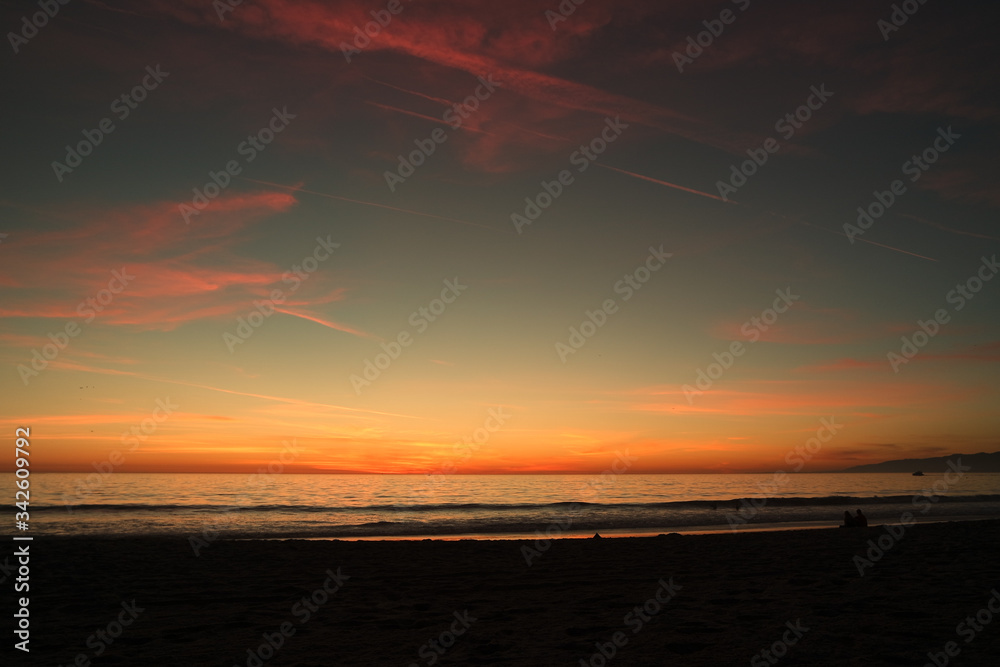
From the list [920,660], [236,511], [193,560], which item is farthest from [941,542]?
[236,511]

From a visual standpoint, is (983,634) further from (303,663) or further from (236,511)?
(236,511)

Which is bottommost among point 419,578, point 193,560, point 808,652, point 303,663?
point 808,652

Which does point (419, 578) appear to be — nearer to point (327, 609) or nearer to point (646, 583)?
point (327, 609)

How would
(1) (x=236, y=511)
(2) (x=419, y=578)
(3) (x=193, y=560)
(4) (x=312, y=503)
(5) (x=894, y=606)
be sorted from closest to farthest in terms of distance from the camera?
1. (5) (x=894, y=606)
2. (2) (x=419, y=578)
3. (3) (x=193, y=560)
4. (1) (x=236, y=511)
5. (4) (x=312, y=503)

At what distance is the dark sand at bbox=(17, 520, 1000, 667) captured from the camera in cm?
693

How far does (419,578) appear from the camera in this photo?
491 inches

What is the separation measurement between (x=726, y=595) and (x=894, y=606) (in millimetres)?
2433

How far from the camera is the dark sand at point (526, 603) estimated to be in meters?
6.93

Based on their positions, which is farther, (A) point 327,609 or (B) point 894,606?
(A) point 327,609

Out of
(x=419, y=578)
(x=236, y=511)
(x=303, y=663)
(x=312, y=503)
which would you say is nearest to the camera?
(x=303, y=663)

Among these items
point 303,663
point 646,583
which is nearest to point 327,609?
point 303,663

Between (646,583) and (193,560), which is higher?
(193,560)

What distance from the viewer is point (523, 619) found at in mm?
8625

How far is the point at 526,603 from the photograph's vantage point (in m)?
9.77
